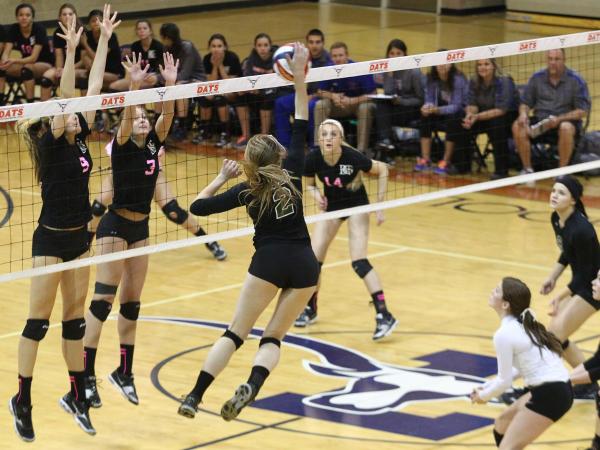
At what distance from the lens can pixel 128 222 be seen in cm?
1005

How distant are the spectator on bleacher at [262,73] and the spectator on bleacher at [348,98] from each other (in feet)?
3.55

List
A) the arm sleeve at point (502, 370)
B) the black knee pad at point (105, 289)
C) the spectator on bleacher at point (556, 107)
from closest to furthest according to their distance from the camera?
the arm sleeve at point (502, 370), the black knee pad at point (105, 289), the spectator on bleacher at point (556, 107)

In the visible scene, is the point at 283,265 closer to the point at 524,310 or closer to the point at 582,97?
the point at 524,310

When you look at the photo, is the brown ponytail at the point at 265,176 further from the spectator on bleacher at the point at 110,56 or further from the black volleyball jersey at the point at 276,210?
the spectator on bleacher at the point at 110,56

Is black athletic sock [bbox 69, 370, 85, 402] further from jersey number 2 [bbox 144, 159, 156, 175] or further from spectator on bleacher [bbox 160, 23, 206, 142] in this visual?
spectator on bleacher [bbox 160, 23, 206, 142]

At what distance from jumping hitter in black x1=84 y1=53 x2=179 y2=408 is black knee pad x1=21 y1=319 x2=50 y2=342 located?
31.3 inches

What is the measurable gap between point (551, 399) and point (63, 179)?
11.3ft

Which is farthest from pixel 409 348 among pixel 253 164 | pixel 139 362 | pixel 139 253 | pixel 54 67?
pixel 54 67

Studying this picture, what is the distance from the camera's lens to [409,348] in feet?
40.5

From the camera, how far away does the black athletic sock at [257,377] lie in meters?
8.76

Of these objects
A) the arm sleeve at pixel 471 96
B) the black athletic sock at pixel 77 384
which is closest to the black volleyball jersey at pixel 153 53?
the arm sleeve at pixel 471 96

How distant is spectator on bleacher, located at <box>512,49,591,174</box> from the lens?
1781 cm

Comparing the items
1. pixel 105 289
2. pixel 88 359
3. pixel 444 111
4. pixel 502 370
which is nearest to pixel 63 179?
pixel 105 289

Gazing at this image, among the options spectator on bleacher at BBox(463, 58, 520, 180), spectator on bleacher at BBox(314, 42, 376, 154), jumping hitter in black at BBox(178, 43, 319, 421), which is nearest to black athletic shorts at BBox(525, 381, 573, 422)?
jumping hitter in black at BBox(178, 43, 319, 421)
